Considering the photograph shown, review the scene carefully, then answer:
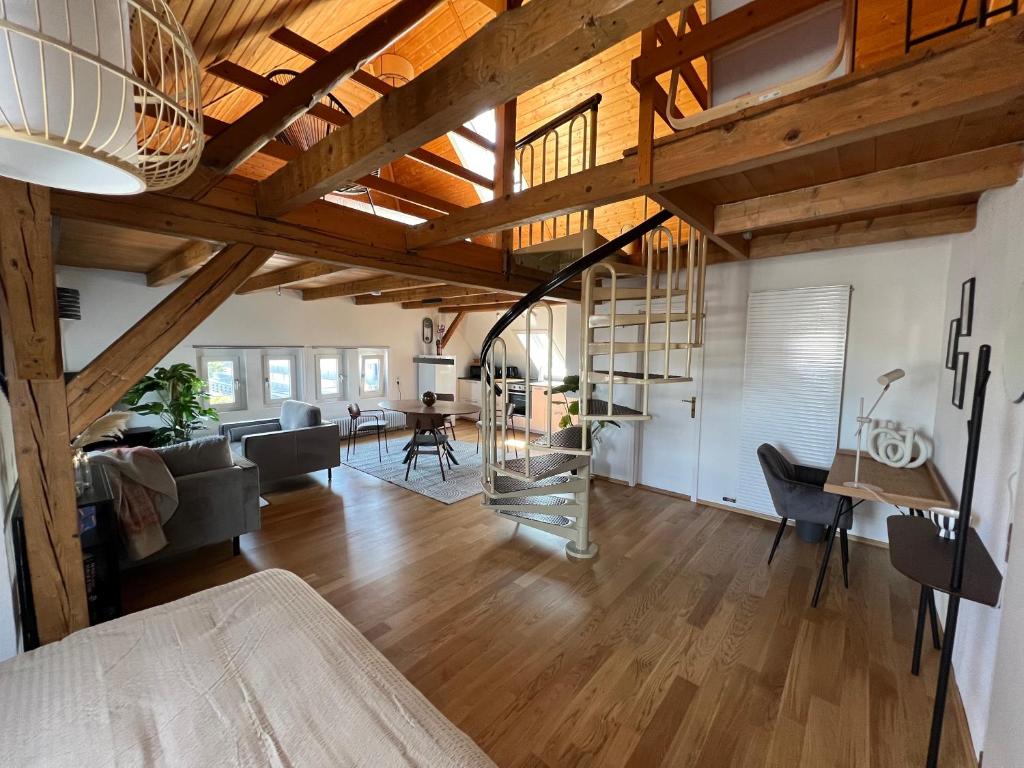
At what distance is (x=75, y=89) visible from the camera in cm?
53

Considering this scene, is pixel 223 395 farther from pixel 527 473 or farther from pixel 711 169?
pixel 711 169

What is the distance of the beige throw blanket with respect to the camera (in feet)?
8.25

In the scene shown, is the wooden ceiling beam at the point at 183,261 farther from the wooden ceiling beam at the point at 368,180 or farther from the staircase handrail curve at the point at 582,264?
the staircase handrail curve at the point at 582,264

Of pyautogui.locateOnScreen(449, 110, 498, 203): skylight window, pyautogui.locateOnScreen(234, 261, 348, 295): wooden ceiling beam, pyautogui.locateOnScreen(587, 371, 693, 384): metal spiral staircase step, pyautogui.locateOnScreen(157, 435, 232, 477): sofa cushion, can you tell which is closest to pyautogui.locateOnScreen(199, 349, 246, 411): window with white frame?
pyautogui.locateOnScreen(234, 261, 348, 295): wooden ceiling beam

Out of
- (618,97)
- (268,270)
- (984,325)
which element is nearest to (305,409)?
(268,270)

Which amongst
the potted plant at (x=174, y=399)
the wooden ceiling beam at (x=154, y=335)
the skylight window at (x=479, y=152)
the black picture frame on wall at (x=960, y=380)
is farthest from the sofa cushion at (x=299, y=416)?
the black picture frame on wall at (x=960, y=380)

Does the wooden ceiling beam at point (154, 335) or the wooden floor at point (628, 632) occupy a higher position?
Result: the wooden ceiling beam at point (154, 335)

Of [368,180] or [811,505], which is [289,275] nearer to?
[368,180]

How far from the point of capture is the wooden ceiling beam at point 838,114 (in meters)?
1.22

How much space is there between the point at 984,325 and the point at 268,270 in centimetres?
558

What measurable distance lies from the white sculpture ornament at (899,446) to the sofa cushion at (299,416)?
5127 millimetres

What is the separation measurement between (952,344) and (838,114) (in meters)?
2.08

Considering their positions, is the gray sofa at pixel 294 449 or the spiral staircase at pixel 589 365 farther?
the gray sofa at pixel 294 449

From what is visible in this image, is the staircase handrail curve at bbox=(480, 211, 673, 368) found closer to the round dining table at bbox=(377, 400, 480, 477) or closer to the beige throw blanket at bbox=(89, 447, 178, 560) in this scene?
the beige throw blanket at bbox=(89, 447, 178, 560)
